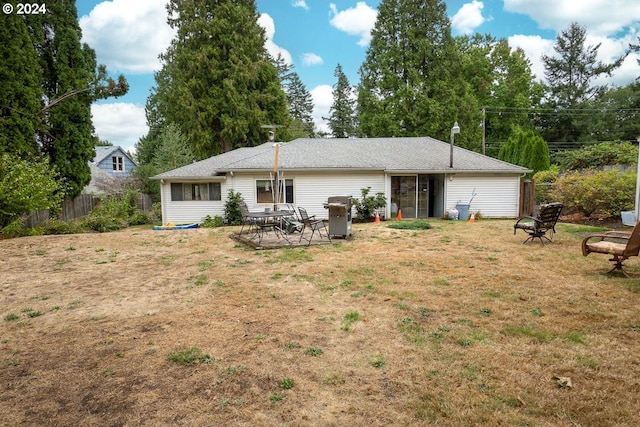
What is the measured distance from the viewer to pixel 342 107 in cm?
4056

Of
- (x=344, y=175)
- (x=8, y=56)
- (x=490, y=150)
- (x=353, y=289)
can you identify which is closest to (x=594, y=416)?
(x=353, y=289)

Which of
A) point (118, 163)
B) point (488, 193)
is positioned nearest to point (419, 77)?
point (488, 193)

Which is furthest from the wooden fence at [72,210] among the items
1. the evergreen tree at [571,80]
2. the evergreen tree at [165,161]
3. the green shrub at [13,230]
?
the evergreen tree at [571,80]

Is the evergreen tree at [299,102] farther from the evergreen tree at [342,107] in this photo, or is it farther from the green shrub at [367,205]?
the green shrub at [367,205]

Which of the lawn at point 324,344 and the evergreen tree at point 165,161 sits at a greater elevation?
the evergreen tree at point 165,161

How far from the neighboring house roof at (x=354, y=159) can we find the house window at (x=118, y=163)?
60.2 feet

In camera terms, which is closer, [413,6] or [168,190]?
[168,190]

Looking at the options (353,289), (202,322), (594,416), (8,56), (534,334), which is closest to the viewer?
(594,416)

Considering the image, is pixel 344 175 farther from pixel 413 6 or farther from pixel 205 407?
pixel 413 6

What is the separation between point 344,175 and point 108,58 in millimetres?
12730

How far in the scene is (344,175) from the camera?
15.7 metres

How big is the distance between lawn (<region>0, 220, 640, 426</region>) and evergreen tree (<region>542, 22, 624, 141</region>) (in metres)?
31.0

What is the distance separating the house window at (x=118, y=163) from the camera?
103 ft

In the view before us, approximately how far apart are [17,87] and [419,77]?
21.9 m
